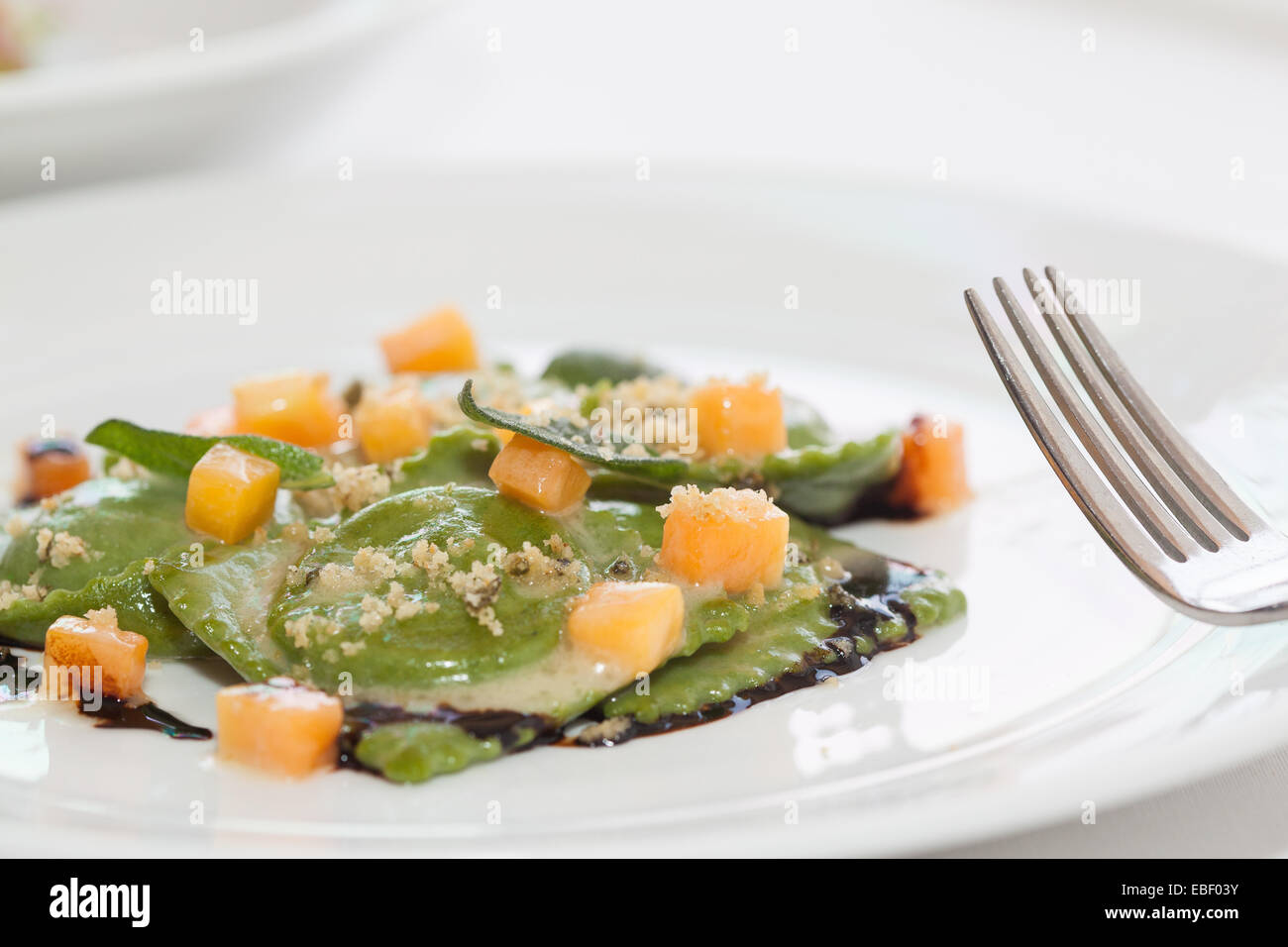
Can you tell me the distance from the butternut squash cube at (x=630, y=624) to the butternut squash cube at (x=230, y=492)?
944 millimetres

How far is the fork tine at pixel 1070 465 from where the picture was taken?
2949 mm

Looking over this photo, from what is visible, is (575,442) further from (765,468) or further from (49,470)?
(49,470)

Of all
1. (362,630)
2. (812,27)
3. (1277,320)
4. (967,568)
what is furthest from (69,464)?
(812,27)

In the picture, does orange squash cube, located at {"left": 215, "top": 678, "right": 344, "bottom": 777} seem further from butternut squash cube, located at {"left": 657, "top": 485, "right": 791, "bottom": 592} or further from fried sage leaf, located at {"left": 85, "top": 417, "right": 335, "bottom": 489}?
butternut squash cube, located at {"left": 657, "top": 485, "right": 791, "bottom": 592}

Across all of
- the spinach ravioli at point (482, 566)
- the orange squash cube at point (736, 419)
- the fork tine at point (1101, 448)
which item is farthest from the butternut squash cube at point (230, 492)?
the fork tine at point (1101, 448)

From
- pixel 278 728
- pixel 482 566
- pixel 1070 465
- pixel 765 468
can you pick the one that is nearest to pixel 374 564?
pixel 482 566

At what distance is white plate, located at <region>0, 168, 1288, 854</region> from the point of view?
8.18 ft

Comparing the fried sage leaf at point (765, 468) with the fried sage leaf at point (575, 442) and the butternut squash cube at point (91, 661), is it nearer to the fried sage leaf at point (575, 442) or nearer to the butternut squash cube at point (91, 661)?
the fried sage leaf at point (575, 442)

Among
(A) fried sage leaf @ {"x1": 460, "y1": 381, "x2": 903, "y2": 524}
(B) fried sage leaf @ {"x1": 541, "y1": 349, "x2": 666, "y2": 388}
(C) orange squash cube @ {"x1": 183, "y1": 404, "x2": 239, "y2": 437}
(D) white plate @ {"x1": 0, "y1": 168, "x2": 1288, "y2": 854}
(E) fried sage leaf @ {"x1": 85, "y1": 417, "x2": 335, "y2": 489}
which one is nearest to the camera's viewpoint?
(D) white plate @ {"x1": 0, "y1": 168, "x2": 1288, "y2": 854}

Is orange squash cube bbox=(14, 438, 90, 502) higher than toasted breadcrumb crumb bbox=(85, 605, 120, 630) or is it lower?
higher

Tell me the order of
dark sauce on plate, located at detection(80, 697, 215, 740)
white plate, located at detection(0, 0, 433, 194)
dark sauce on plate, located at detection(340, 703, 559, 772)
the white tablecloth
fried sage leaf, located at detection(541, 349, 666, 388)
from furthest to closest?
the white tablecloth
white plate, located at detection(0, 0, 433, 194)
fried sage leaf, located at detection(541, 349, 666, 388)
dark sauce on plate, located at detection(80, 697, 215, 740)
dark sauce on plate, located at detection(340, 703, 559, 772)

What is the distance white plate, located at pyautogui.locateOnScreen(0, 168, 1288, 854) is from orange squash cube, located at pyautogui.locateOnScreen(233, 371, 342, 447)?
2.54ft

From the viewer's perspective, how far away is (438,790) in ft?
8.62

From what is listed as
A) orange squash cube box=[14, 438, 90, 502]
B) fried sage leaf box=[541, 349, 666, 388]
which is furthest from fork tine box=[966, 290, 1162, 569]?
orange squash cube box=[14, 438, 90, 502]
